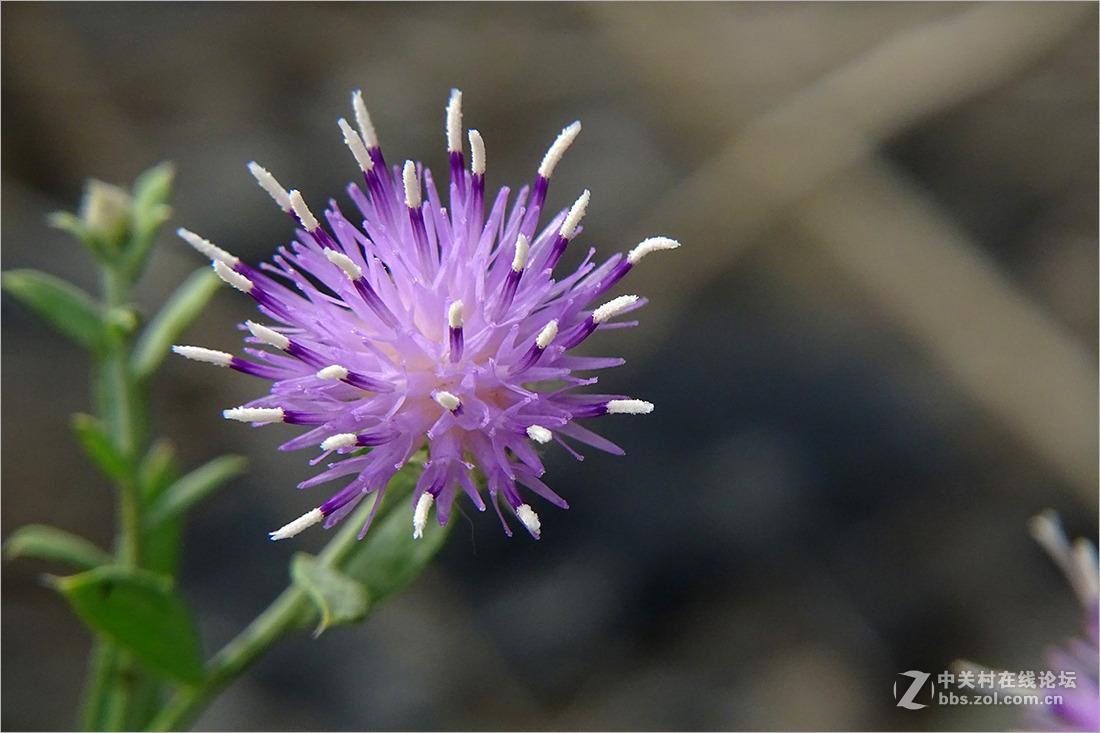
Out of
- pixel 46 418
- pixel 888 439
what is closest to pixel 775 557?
pixel 888 439

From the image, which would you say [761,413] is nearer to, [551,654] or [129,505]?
[551,654]

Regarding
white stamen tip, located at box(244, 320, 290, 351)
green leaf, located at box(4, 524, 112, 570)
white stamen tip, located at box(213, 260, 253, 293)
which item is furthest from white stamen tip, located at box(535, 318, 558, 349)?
green leaf, located at box(4, 524, 112, 570)

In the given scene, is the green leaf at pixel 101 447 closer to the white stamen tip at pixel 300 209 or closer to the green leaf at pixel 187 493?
the green leaf at pixel 187 493

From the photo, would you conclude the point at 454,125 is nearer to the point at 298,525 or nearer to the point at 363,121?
the point at 363,121

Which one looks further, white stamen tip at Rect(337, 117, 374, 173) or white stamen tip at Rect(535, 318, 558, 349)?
white stamen tip at Rect(337, 117, 374, 173)

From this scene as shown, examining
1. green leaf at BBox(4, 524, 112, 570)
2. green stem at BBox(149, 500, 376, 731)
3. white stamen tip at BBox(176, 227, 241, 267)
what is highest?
white stamen tip at BBox(176, 227, 241, 267)

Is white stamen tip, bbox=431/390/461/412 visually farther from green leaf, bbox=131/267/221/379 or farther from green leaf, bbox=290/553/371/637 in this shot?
green leaf, bbox=131/267/221/379

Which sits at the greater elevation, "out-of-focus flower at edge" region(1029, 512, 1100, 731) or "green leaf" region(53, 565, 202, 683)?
"green leaf" region(53, 565, 202, 683)
